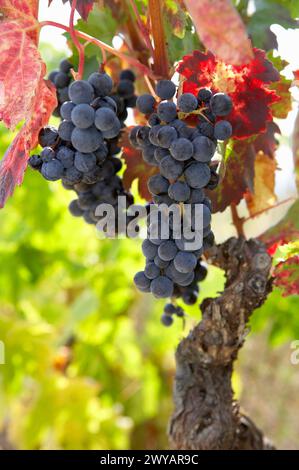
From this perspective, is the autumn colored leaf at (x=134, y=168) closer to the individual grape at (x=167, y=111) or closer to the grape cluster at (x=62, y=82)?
the grape cluster at (x=62, y=82)

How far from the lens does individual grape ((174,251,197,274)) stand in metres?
0.67

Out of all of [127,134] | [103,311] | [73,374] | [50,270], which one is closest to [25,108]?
[127,134]

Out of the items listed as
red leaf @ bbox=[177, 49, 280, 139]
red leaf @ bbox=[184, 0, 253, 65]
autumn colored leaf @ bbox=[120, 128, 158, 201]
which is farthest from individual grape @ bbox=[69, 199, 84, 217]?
red leaf @ bbox=[184, 0, 253, 65]

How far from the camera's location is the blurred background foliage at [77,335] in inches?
76.5

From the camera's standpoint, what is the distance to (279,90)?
839 millimetres

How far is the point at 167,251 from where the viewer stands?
0.68 metres

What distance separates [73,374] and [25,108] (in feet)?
6.58

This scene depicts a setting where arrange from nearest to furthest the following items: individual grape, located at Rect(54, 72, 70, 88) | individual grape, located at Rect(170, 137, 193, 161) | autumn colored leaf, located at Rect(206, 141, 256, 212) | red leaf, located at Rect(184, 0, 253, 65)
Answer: red leaf, located at Rect(184, 0, 253, 65) → individual grape, located at Rect(170, 137, 193, 161) → autumn colored leaf, located at Rect(206, 141, 256, 212) → individual grape, located at Rect(54, 72, 70, 88)

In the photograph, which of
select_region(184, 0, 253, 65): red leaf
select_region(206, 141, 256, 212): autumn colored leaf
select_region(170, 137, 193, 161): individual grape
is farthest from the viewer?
select_region(206, 141, 256, 212): autumn colored leaf

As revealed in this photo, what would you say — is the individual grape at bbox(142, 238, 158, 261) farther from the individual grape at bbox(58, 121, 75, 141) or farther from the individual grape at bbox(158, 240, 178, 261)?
the individual grape at bbox(58, 121, 75, 141)

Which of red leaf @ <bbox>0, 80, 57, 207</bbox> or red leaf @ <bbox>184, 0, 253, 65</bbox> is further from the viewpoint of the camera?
red leaf @ <bbox>0, 80, 57, 207</bbox>

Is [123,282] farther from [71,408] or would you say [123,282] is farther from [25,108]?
[25,108]

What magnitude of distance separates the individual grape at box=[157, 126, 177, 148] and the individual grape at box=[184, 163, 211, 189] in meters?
0.03

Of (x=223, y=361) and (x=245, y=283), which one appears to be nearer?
(x=245, y=283)
